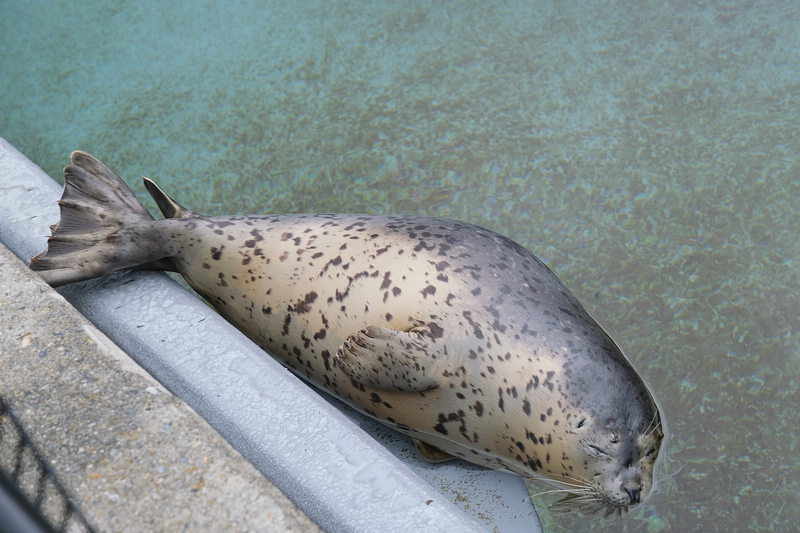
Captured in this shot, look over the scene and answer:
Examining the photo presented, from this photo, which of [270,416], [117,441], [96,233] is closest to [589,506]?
[270,416]

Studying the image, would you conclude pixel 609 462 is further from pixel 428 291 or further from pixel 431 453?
pixel 428 291

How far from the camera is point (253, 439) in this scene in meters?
1.70

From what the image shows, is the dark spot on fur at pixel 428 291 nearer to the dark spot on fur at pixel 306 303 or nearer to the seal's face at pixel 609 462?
the dark spot on fur at pixel 306 303

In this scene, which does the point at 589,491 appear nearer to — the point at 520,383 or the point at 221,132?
the point at 520,383

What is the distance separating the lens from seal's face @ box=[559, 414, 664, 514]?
1.93 meters

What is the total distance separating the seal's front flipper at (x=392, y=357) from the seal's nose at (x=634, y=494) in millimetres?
598

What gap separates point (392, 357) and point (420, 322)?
0.52ft

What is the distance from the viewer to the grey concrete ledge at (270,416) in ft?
5.18

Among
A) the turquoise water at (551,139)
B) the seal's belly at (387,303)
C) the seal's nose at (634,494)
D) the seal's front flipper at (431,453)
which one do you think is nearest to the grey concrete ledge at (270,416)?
the seal's front flipper at (431,453)

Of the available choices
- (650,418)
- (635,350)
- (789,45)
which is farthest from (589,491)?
(789,45)

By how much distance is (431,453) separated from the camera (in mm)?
2238

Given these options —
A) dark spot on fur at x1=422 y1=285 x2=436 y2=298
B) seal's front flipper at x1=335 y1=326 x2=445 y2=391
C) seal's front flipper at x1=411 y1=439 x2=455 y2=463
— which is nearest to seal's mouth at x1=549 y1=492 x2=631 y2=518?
seal's front flipper at x1=411 y1=439 x2=455 y2=463

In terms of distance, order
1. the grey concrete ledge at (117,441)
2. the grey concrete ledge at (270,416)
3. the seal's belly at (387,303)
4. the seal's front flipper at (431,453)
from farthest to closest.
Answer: the seal's front flipper at (431,453), the seal's belly at (387,303), the grey concrete ledge at (270,416), the grey concrete ledge at (117,441)

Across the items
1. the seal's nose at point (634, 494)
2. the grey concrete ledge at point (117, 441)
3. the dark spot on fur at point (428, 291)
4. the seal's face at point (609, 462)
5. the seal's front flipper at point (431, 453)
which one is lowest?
the seal's front flipper at point (431, 453)
